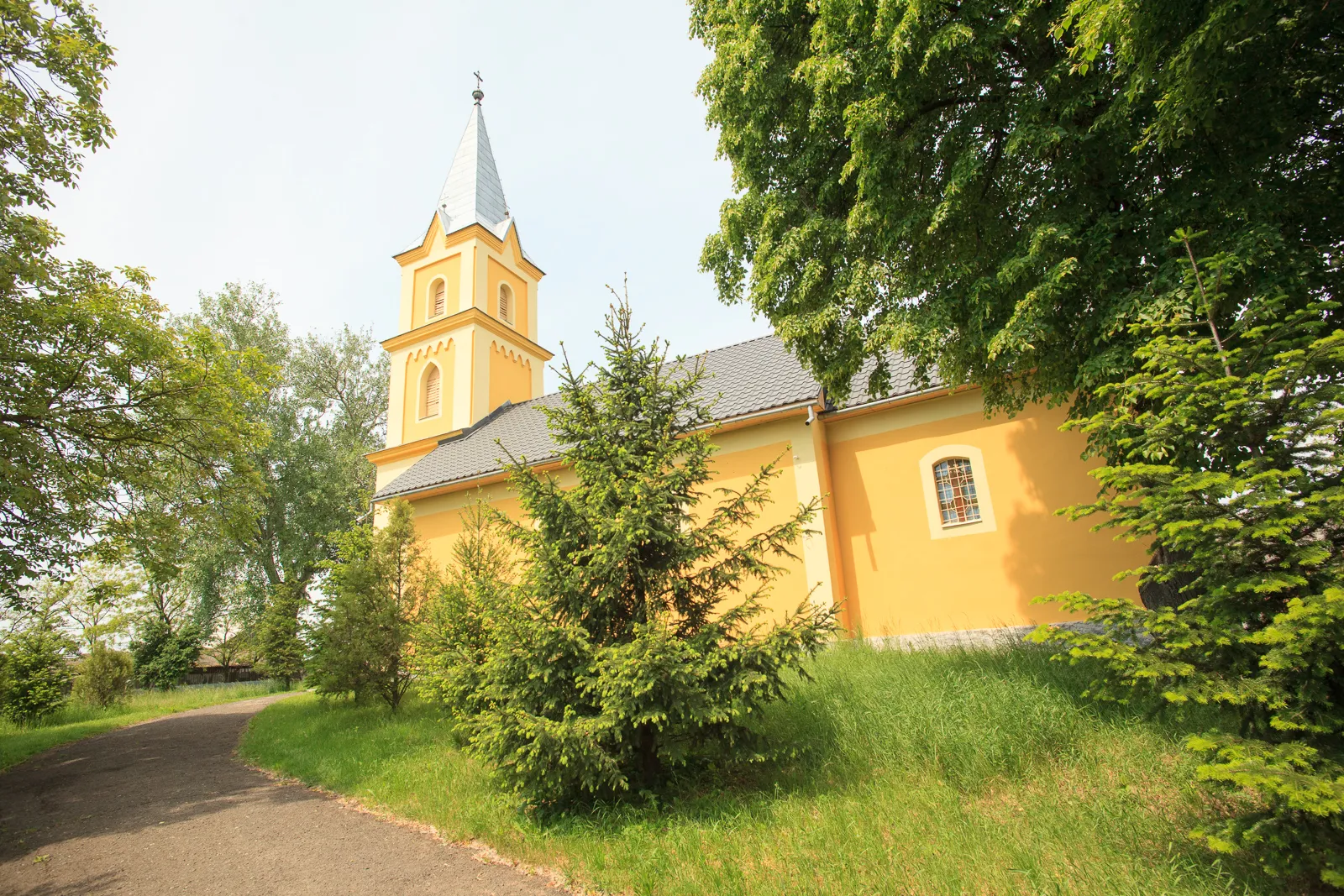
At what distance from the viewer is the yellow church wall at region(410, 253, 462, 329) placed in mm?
23078

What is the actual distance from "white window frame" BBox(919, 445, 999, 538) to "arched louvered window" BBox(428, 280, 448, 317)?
17.8 meters

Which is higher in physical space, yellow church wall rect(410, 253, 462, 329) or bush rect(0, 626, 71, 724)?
yellow church wall rect(410, 253, 462, 329)

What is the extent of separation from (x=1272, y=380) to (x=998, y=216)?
169 inches

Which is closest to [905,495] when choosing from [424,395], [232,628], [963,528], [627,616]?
[963,528]

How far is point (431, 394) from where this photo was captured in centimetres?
2291

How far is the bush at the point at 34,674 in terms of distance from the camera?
46.2 feet

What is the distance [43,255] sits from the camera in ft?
29.7

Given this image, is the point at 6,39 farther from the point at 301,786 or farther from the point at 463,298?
the point at 463,298

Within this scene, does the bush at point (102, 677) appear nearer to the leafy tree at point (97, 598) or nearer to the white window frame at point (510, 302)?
the leafy tree at point (97, 598)

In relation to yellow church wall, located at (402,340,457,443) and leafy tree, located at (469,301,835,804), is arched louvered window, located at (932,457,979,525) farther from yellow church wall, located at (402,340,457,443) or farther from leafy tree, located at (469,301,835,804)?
yellow church wall, located at (402,340,457,443)

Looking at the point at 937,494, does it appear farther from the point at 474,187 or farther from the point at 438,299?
the point at 474,187

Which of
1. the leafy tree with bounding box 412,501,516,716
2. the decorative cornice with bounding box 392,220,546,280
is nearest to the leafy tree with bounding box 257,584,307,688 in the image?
the leafy tree with bounding box 412,501,516,716

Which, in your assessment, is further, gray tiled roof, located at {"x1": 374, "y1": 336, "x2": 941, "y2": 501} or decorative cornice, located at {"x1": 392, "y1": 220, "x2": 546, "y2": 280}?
decorative cornice, located at {"x1": 392, "y1": 220, "x2": 546, "y2": 280}

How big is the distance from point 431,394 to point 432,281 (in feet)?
13.7
